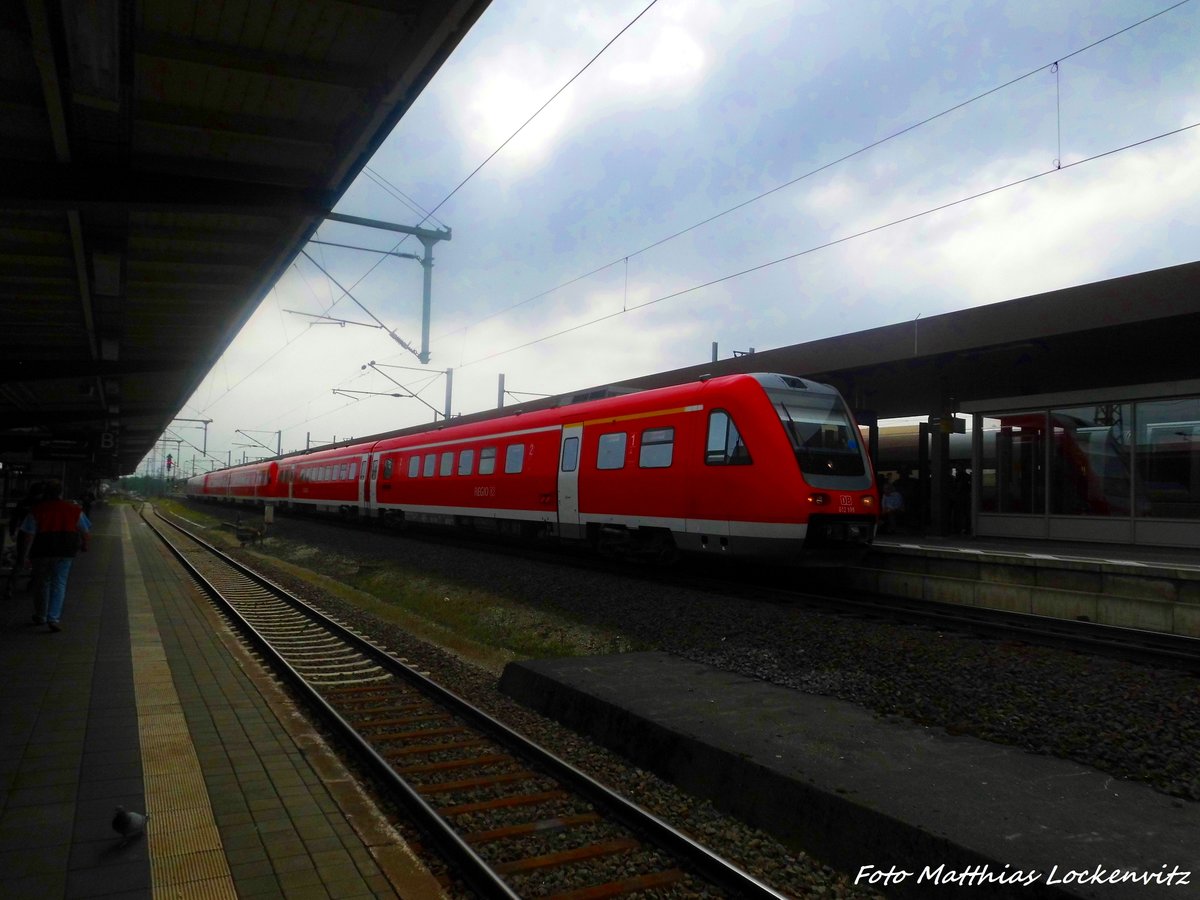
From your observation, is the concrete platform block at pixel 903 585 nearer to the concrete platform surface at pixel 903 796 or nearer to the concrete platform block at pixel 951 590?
the concrete platform block at pixel 951 590

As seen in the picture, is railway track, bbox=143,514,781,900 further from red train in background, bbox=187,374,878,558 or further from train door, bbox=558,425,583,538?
train door, bbox=558,425,583,538

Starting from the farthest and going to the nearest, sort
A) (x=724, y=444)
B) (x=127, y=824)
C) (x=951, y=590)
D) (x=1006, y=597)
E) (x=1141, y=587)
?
(x=951, y=590)
(x=724, y=444)
(x=1006, y=597)
(x=1141, y=587)
(x=127, y=824)

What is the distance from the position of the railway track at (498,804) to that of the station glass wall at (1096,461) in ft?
38.3

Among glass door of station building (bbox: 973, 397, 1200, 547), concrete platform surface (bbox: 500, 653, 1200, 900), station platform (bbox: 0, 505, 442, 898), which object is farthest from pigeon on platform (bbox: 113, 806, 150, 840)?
glass door of station building (bbox: 973, 397, 1200, 547)

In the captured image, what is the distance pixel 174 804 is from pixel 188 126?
17.1 ft

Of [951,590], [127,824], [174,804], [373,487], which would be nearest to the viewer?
[127,824]

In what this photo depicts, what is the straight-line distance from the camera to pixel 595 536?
14117 mm

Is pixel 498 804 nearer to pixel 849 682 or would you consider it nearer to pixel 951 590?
pixel 849 682

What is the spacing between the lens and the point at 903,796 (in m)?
4.34

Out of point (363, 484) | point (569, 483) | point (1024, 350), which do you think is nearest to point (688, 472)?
point (569, 483)

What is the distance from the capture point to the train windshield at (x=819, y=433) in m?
10.9

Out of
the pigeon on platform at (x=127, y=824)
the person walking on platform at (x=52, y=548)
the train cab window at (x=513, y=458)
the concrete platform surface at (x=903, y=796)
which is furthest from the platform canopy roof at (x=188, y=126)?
the train cab window at (x=513, y=458)

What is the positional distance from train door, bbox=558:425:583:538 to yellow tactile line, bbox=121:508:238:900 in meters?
7.38

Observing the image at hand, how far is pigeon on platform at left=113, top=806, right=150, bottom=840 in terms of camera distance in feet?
13.5
